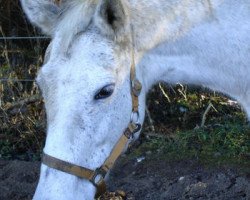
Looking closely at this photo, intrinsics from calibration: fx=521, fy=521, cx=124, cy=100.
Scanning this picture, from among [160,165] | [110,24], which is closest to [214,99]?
[160,165]

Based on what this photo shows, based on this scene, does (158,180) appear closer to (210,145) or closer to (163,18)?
(210,145)

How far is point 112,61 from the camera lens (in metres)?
2.57

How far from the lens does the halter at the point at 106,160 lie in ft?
7.82

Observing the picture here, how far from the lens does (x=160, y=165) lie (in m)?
4.49

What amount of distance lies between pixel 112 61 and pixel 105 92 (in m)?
0.17

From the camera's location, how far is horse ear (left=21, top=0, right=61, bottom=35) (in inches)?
113

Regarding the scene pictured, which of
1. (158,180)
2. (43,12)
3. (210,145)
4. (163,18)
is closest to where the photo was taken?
(163,18)

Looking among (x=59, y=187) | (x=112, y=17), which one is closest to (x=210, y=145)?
(x=112, y=17)

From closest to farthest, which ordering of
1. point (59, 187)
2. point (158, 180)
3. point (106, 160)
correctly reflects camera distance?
point (59, 187) → point (106, 160) → point (158, 180)

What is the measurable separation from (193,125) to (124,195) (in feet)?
4.35

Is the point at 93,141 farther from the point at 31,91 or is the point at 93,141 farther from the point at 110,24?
the point at 31,91

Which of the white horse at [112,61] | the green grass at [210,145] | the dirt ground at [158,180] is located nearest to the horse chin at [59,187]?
the white horse at [112,61]

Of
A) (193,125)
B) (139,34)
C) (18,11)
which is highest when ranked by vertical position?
(139,34)

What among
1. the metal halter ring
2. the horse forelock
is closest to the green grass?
the metal halter ring
